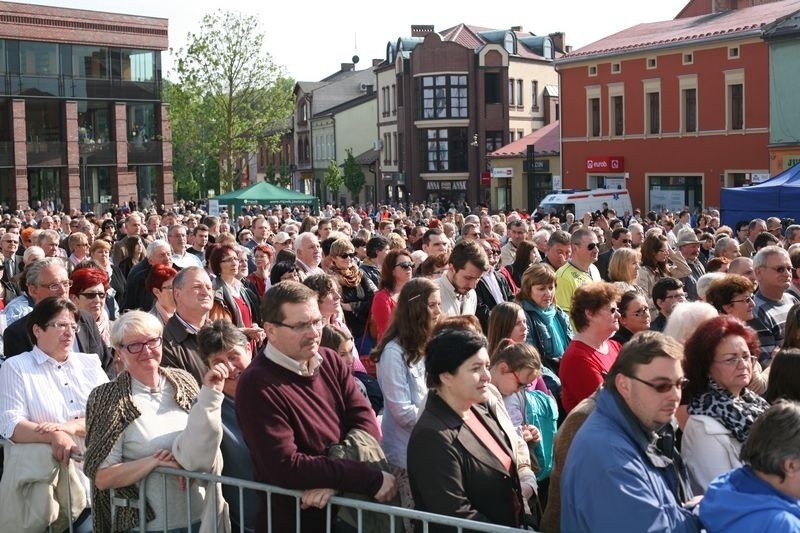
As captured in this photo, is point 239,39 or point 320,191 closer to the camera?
point 239,39

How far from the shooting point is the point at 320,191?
92.7m

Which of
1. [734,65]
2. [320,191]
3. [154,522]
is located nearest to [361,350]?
[154,522]

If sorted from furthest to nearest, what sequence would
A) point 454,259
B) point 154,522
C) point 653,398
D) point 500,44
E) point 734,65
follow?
point 500,44
point 734,65
point 454,259
point 154,522
point 653,398

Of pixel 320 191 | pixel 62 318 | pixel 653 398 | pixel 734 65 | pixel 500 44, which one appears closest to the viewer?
pixel 653 398

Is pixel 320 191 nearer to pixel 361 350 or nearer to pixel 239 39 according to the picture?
pixel 239 39

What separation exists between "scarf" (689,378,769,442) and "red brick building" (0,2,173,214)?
54609mm

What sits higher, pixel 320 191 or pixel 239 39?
pixel 239 39

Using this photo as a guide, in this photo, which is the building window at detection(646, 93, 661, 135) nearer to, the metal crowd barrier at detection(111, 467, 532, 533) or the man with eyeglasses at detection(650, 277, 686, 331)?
the man with eyeglasses at detection(650, 277, 686, 331)

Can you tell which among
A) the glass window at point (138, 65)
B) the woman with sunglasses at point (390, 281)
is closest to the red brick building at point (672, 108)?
the glass window at point (138, 65)

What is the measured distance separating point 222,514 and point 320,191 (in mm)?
88147

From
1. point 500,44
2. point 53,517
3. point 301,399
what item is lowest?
point 53,517

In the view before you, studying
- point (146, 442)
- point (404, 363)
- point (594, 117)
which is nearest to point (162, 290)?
point (404, 363)

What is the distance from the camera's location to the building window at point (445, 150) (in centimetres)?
7044

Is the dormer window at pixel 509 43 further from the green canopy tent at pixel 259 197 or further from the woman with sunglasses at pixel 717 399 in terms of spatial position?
the woman with sunglasses at pixel 717 399
